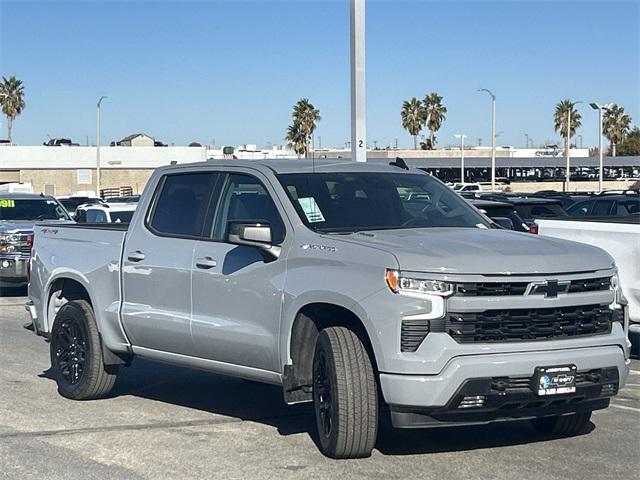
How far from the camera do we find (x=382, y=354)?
5891 millimetres

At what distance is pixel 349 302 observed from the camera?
612cm

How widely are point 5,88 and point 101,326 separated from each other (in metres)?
77.8

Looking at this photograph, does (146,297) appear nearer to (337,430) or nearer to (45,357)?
(337,430)

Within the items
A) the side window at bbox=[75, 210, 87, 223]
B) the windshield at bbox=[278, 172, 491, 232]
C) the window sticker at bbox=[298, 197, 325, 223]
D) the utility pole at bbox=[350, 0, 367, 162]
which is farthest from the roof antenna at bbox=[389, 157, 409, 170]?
the side window at bbox=[75, 210, 87, 223]

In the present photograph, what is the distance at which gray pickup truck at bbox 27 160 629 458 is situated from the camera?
228 inches

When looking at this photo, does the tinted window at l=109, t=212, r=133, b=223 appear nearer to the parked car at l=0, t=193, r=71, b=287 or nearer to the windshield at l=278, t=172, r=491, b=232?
the parked car at l=0, t=193, r=71, b=287

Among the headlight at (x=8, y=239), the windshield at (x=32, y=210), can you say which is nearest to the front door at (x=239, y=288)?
the headlight at (x=8, y=239)

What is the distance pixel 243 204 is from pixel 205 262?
52 cm

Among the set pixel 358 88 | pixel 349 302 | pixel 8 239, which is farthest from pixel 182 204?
pixel 8 239

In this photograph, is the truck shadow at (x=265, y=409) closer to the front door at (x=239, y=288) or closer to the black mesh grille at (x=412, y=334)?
the front door at (x=239, y=288)

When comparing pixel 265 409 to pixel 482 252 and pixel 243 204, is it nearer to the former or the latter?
pixel 243 204

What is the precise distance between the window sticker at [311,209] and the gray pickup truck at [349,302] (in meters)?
0.01

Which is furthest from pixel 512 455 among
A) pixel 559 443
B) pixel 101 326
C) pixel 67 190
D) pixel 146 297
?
pixel 67 190

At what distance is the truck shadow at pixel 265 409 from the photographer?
680 centimetres
